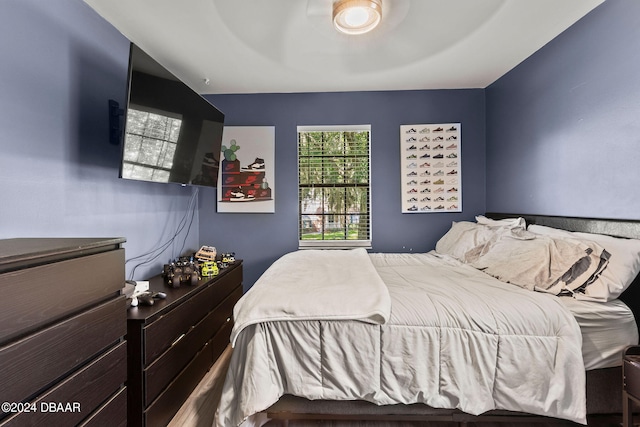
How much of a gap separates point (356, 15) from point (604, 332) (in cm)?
222

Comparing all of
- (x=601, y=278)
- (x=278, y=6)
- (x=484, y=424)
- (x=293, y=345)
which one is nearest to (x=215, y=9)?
(x=278, y=6)

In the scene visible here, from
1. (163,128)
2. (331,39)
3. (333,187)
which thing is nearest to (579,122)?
→ (331,39)

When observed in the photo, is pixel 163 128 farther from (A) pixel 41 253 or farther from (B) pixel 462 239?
(B) pixel 462 239

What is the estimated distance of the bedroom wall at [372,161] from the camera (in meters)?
3.11

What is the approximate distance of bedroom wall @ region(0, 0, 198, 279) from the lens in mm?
1330

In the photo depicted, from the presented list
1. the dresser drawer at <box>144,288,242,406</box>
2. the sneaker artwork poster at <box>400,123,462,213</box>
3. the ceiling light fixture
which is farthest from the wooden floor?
the ceiling light fixture

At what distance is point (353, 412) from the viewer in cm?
138

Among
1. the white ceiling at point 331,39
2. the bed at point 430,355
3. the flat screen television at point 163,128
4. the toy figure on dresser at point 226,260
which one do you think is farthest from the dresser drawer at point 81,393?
the white ceiling at point 331,39

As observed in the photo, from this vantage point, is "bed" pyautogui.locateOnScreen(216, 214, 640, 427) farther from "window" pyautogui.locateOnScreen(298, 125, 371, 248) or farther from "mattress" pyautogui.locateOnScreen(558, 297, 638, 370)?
"window" pyautogui.locateOnScreen(298, 125, 371, 248)

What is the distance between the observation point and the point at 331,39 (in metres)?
2.12

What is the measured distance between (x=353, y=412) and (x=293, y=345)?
1.52 feet

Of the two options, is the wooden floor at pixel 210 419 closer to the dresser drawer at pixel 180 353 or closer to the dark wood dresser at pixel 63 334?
the dresser drawer at pixel 180 353

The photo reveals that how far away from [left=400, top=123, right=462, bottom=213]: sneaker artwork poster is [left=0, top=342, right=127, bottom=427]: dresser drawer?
278 cm

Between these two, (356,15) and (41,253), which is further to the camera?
(356,15)
